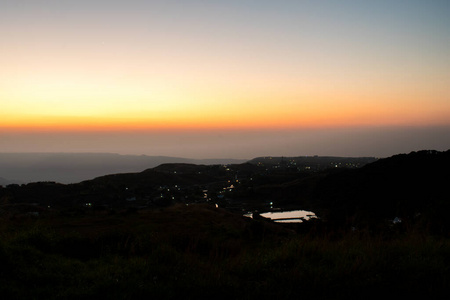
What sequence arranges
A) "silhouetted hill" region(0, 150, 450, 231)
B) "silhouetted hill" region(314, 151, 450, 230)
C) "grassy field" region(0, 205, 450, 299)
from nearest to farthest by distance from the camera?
"grassy field" region(0, 205, 450, 299) < "silhouetted hill" region(0, 150, 450, 231) < "silhouetted hill" region(314, 151, 450, 230)

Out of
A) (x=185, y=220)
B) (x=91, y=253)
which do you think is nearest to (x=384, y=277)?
(x=91, y=253)

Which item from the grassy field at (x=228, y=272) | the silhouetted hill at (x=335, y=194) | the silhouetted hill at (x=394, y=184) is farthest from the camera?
the silhouetted hill at (x=394, y=184)

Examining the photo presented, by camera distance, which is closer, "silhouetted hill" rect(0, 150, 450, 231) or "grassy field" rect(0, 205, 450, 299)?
"grassy field" rect(0, 205, 450, 299)

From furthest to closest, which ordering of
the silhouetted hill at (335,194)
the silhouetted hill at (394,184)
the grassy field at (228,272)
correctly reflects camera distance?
the silhouetted hill at (394,184)
the silhouetted hill at (335,194)
the grassy field at (228,272)

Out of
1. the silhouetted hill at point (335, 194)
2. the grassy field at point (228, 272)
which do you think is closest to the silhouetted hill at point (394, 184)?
the silhouetted hill at point (335, 194)

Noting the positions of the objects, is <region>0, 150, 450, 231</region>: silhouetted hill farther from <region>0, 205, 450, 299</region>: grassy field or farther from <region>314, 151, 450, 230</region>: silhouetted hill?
<region>0, 205, 450, 299</region>: grassy field

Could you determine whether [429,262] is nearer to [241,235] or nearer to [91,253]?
[91,253]

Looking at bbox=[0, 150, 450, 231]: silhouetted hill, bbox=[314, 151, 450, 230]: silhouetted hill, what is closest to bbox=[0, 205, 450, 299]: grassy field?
bbox=[0, 150, 450, 231]: silhouetted hill

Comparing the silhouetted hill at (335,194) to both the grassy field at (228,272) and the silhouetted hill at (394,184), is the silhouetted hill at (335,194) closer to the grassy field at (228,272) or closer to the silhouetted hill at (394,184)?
the silhouetted hill at (394,184)

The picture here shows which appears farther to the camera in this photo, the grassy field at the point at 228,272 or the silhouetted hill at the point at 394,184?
the silhouetted hill at the point at 394,184

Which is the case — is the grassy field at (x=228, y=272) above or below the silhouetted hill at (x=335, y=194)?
above

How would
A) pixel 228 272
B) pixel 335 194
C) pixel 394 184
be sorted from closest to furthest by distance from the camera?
pixel 228 272, pixel 394 184, pixel 335 194

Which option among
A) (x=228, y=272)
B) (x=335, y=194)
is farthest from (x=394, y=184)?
(x=228, y=272)

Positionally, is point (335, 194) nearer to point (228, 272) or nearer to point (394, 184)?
point (394, 184)
